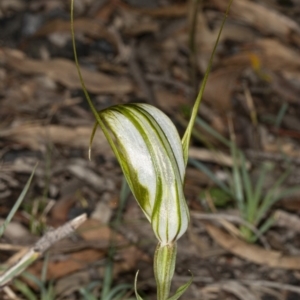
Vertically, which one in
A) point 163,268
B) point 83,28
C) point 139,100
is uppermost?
point 163,268

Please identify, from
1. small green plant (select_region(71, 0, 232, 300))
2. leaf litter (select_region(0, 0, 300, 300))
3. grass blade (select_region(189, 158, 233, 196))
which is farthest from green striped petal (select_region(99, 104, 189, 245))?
grass blade (select_region(189, 158, 233, 196))

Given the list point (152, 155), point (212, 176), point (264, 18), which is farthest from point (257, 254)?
point (264, 18)

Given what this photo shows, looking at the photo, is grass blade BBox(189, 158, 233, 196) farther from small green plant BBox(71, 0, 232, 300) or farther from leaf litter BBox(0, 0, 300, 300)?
small green plant BBox(71, 0, 232, 300)

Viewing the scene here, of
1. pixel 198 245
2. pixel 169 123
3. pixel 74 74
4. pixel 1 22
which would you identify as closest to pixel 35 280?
pixel 198 245

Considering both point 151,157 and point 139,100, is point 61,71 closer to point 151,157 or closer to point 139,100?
point 139,100

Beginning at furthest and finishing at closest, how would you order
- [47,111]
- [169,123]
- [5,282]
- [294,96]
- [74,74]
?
[294,96]
[74,74]
[47,111]
[5,282]
[169,123]

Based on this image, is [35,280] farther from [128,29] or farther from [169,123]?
Answer: [128,29]

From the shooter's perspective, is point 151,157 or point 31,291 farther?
point 31,291
